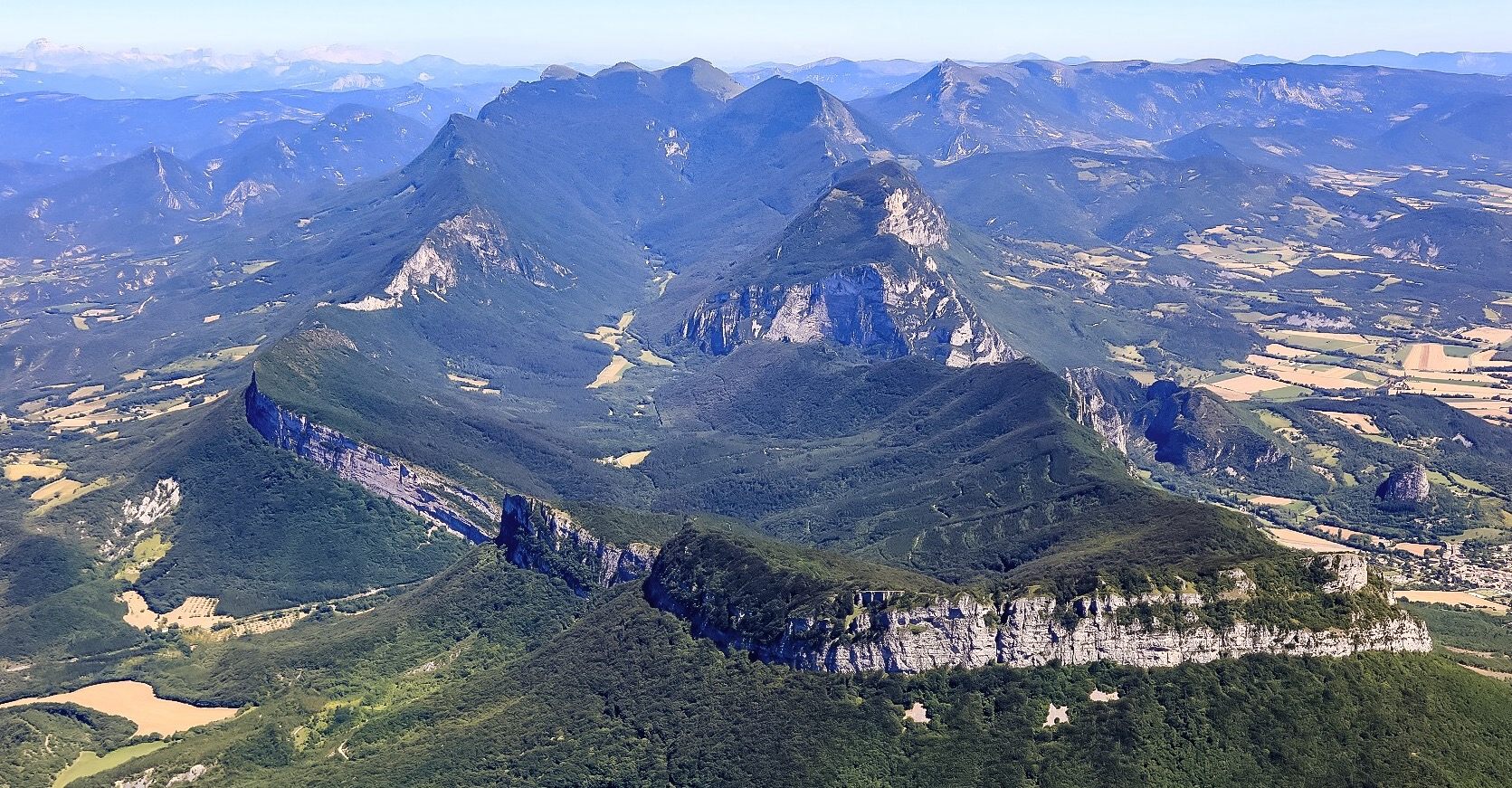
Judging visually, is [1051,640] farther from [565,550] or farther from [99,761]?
[99,761]

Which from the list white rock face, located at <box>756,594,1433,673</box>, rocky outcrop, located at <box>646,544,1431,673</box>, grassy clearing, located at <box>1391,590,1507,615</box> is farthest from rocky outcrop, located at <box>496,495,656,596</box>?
grassy clearing, located at <box>1391,590,1507,615</box>

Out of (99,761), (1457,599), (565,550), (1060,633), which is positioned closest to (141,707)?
(99,761)

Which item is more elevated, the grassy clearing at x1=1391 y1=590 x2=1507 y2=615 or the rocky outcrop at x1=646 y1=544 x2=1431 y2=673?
the rocky outcrop at x1=646 y1=544 x2=1431 y2=673

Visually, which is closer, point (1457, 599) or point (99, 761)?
point (99, 761)

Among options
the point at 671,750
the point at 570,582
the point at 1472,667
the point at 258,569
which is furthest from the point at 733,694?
the point at 258,569

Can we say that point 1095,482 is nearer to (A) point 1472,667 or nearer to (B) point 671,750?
(A) point 1472,667

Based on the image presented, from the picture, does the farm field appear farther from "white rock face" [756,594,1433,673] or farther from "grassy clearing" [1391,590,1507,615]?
"grassy clearing" [1391,590,1507,615]
